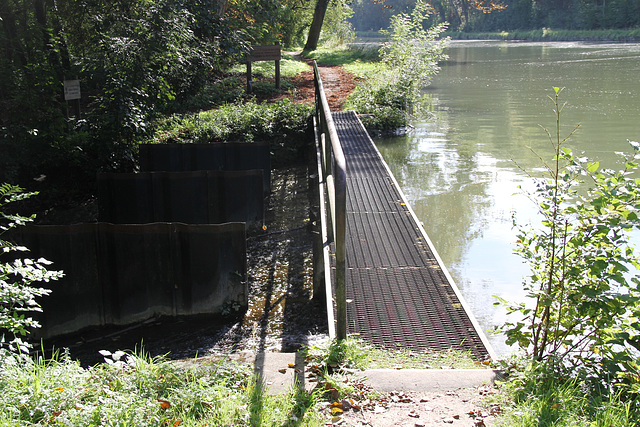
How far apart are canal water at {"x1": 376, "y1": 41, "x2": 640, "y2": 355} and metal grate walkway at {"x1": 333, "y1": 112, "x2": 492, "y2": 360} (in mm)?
899

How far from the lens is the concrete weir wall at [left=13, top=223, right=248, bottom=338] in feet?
21.3

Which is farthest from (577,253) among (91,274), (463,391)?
(91,274)

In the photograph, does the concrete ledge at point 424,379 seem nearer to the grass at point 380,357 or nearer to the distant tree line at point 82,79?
the grass at point 380,357

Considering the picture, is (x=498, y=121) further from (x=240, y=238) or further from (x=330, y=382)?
(x=330, y=382)

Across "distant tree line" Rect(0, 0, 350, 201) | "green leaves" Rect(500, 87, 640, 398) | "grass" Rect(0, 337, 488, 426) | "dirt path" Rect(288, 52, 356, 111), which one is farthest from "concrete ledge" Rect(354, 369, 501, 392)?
"dirt path" Rect(288, 52, 356, 111)

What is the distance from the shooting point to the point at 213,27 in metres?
14.0

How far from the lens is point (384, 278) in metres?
5.74

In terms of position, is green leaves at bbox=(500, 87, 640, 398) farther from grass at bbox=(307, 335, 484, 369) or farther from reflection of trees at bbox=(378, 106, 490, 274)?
reflection of trees at bbox=(378, 106, 490, 274)

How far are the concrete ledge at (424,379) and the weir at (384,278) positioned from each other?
1.30 ft

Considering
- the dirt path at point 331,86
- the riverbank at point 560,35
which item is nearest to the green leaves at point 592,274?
the dirt path at point 331,86

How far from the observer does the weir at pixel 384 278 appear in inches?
160

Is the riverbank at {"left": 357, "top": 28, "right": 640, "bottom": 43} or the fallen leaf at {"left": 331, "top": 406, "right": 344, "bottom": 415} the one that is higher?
the riverbank at {"left": 357, "top": 28, "right": 640, "bottom": 43}

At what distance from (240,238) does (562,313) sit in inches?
145

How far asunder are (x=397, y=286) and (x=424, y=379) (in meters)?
2.04
